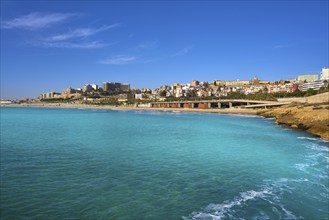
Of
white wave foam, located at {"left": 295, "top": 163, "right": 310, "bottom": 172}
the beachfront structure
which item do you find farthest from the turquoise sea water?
the beachfront structure

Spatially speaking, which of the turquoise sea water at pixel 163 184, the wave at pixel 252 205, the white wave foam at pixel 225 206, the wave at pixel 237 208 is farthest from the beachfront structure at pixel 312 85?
the wave at pixel 237 208

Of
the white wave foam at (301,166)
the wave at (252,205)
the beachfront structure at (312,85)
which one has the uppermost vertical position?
the beachfront structure at (312,85)

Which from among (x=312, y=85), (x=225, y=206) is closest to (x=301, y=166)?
(x=225, y=206)

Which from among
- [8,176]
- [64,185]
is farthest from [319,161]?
[8,176]

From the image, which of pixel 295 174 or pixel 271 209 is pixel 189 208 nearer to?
pixel 271 209

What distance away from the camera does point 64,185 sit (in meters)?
12.7

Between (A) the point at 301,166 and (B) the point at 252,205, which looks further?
(A) the point at 301,166

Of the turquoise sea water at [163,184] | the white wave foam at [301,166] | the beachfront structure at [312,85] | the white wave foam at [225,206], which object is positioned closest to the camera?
the white wave foam at [225,206]

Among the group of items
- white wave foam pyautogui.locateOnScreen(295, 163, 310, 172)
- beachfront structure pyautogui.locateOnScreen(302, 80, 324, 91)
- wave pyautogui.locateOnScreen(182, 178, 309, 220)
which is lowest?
white wave foam pyautogui.locateOnScreen(295, 163, 310, 172)

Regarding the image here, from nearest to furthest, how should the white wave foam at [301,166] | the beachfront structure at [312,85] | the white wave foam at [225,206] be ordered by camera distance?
the white wave foam at [225,206] → the white wave foam at [301,166] → the beachfront structure at [312,85]

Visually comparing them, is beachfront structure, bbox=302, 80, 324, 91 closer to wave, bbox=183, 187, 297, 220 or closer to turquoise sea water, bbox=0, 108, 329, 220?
turquoise sea water, bbox=0, 108, 329, 220

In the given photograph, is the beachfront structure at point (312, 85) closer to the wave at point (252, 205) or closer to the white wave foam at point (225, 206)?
the wave at point (252, 205)

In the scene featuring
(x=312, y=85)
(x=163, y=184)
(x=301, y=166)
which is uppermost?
(x=312, y=85)

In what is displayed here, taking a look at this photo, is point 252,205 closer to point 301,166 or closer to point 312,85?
point 301,166
